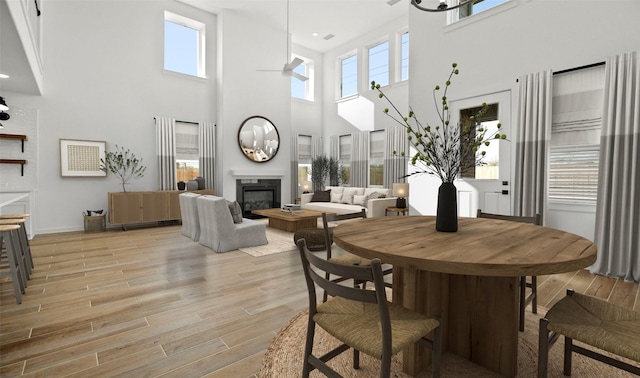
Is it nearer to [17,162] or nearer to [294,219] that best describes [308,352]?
[294,219]

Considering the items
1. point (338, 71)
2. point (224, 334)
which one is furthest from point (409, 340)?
point (338, 71)

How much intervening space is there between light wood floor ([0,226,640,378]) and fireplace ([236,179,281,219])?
3.39m

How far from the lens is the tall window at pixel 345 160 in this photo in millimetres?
8873

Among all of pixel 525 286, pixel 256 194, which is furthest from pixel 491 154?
pixel 256 194

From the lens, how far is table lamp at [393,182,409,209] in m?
6.47

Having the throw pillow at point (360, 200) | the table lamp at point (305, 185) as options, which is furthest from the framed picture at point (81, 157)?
the throw pillow at point (360, 200)

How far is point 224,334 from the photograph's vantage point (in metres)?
2.10

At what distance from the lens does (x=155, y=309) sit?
249 centimetres

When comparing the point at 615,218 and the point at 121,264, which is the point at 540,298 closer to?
the point at 615,218

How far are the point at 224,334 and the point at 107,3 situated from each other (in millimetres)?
6891

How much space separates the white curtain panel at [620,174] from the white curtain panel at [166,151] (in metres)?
6.97

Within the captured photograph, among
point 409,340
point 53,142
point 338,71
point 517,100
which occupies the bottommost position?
point 409,340

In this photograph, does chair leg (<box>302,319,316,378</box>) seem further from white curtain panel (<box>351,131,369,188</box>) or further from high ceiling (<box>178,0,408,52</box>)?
white curtain panel (<box>351,131,369,188</box>)

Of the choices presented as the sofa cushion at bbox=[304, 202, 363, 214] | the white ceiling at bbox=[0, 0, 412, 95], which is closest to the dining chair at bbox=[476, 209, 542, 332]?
the sofa cushion at bbox=[304, 202, 363, 214]
